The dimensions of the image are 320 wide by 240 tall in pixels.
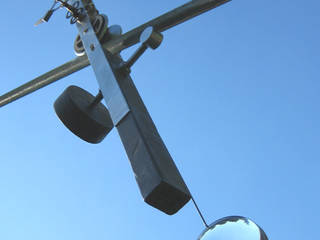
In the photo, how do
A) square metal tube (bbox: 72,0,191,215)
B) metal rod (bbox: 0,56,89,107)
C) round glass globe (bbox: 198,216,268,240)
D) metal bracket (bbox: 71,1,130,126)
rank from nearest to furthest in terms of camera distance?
round glass globe (bbox: 198,216,268,240)
square metal tube (bbox: 72,0,191,215)
metal bracket (bbox: 71,1,130,126)
metal rod (bbox: 0,56,89,107)

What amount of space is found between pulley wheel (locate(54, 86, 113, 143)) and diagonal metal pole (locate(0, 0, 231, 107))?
0.26 metres

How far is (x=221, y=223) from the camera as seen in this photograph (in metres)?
1.49

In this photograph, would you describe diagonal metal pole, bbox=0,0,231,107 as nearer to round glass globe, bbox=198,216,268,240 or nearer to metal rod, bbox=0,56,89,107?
metal rod, bbox=0,56,89,107

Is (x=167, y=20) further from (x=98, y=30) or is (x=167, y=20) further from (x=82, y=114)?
(x=82, y=114)

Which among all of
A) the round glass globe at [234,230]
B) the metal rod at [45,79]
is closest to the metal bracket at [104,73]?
the metal rod at [45,79]

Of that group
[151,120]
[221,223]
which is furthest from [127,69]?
[221,223]

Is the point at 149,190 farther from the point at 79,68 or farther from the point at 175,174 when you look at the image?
the point at 79,68

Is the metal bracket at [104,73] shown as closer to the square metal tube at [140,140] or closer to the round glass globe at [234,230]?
the square metal tube at [140,140]

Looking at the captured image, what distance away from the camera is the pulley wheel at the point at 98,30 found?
2.55 meters

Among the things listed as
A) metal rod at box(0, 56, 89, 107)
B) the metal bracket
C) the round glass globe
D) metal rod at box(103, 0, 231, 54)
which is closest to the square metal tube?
the metal bracket

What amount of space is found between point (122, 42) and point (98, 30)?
0.62ft

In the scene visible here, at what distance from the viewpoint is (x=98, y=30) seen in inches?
102

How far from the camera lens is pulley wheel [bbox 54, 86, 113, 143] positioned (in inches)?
94.0

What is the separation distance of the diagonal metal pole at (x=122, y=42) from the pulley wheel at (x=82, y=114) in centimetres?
26
